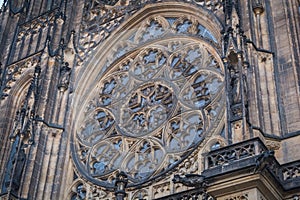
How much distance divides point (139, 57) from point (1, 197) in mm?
4922

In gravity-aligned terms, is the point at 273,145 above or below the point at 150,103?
below

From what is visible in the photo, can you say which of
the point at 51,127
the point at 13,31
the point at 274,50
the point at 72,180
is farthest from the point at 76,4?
the point at 274,50

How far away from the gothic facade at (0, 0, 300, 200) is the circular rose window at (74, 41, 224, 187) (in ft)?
0.10

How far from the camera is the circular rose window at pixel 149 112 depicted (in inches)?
541

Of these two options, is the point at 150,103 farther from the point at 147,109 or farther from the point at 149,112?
the point at 149,112

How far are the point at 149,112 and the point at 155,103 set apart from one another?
28cm

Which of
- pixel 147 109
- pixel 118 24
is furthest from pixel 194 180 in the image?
pixel 118 24

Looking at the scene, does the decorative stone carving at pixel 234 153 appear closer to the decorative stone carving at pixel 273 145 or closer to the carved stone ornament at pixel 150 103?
the decorative stone carving at pixel 273 145

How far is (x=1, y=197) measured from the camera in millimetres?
14305

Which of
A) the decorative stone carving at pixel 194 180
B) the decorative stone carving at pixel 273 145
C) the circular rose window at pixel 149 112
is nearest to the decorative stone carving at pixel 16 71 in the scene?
the circular rose window at pixel 149 112

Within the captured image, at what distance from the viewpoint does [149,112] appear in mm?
14703

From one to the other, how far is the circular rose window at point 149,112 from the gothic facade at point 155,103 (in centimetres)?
3

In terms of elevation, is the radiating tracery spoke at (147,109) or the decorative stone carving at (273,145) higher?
the radiating tracery spoke at (147,109)

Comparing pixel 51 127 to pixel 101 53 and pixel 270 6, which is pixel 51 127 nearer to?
pixel 101 53
